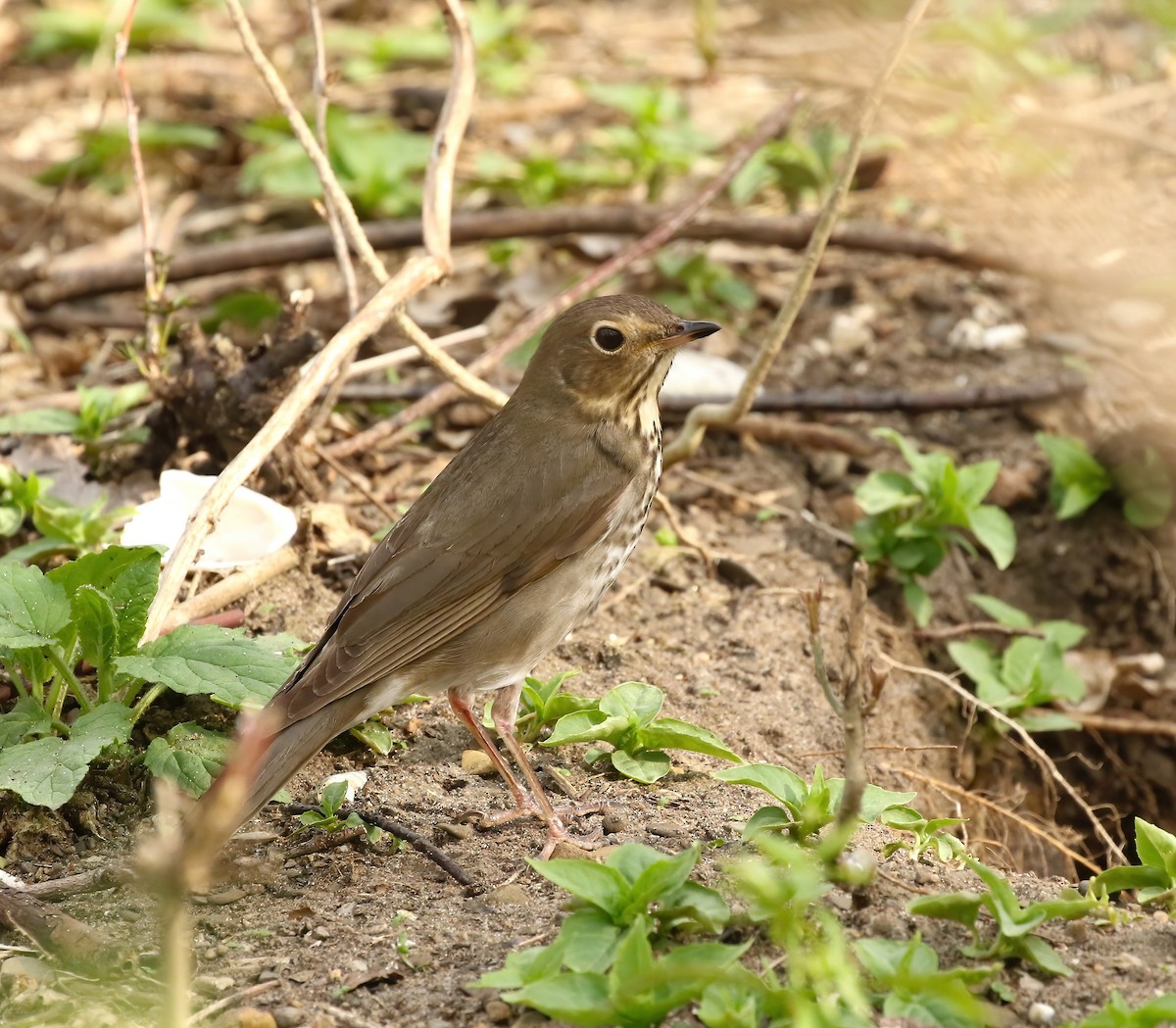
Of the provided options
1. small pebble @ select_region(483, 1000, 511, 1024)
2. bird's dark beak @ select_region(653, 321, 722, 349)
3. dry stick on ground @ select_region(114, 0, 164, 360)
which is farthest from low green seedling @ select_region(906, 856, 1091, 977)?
dry stick on ground @ select_region(114, 0, 164, 360)

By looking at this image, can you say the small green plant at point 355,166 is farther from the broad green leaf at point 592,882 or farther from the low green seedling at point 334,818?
the broad green leaf at point 592,882

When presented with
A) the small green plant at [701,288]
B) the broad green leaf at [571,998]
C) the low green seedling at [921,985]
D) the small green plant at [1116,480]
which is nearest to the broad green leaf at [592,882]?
the broad green leaf at [571,998]

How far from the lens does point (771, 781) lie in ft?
10.7

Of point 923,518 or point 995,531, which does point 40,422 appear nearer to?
point 923,518

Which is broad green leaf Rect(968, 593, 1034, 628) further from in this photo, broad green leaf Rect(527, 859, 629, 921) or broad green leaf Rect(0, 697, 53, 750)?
broad green leaf Rect(0, 697, 53, 750)

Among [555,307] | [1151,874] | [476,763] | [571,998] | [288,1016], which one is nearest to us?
[571,998]

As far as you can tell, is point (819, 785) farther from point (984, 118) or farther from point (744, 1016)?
point (984, 118)

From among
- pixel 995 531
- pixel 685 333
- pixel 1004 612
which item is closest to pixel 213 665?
pixel 685 333

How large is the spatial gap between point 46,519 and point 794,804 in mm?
2595

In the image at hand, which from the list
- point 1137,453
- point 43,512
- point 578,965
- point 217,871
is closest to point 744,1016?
point 578,965

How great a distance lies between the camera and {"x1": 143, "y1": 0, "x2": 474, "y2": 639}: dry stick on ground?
3980 mm

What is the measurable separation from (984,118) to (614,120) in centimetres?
193

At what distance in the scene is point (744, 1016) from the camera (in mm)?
2533

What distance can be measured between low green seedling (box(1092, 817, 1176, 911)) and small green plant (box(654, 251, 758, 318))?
3574mm
